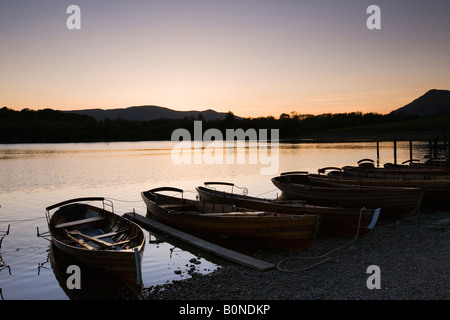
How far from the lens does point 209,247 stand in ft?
38.9

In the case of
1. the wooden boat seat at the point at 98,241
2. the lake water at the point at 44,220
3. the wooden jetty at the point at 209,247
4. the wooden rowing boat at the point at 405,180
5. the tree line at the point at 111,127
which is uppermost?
the tree line at the point at 111,127

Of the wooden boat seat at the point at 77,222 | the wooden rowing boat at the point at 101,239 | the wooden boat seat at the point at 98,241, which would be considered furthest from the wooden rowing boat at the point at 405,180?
the wooden boat seat at the point at 98,241

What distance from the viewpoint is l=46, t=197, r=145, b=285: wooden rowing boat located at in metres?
8.61

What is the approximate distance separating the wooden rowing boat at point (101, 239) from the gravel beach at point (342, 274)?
1156 millimetres

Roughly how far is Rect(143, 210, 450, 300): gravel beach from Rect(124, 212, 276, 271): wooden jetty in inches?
8.5

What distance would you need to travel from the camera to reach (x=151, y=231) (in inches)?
628

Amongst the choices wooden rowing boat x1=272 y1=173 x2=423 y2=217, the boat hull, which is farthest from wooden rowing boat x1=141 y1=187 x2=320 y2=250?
wooden rowing boat x1=272 y1=173 x2=423 y2=217

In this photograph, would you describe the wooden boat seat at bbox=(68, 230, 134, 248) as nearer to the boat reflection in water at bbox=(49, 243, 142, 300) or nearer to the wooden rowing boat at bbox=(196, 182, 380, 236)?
the boat reflection in water at bbox=(49, 243, 142, 300)

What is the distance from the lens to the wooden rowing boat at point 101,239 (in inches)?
339

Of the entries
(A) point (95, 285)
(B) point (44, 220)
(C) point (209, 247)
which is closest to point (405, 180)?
(C) point (209, 247)

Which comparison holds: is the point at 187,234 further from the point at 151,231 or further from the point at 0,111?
the point at 0,111

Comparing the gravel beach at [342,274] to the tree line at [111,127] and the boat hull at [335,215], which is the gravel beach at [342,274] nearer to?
the boat hull at [335,215]

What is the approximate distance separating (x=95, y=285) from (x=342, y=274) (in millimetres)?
6929
